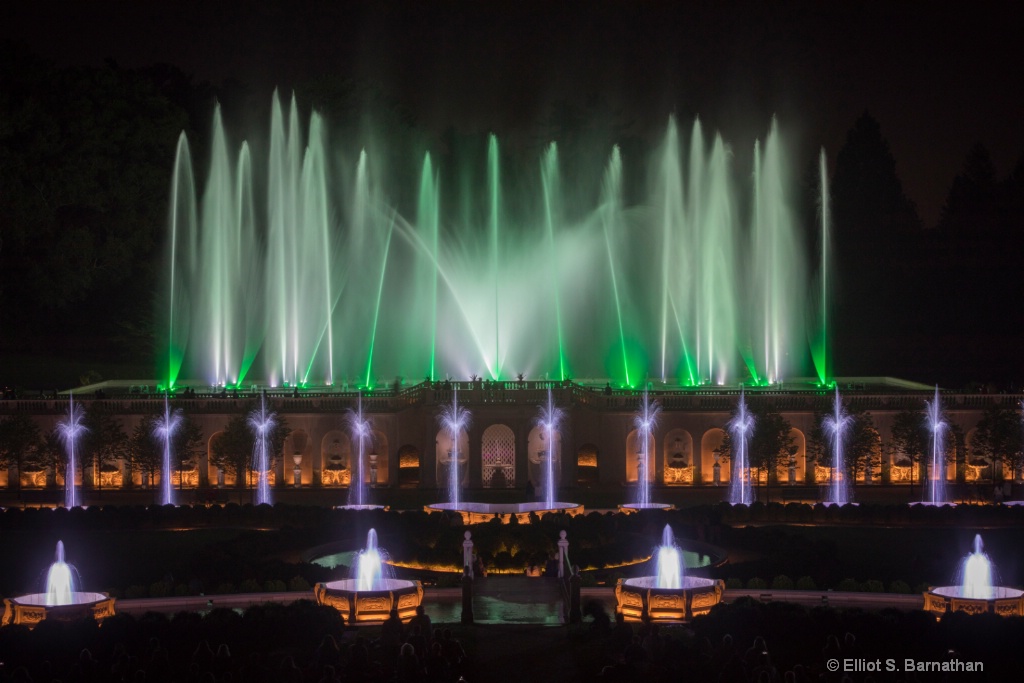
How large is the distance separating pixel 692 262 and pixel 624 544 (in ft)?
97.9

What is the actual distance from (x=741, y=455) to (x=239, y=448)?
18.2 meters

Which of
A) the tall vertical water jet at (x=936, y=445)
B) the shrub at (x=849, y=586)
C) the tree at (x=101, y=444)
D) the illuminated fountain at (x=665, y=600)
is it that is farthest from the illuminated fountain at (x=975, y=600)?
the tree at (x=101, y=444)

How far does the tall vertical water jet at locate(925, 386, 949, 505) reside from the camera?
5778 centimetres

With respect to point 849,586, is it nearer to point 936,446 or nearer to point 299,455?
point 936,446

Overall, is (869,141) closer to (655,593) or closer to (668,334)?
(668,334)

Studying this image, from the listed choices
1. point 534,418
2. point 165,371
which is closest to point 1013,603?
point 534,418

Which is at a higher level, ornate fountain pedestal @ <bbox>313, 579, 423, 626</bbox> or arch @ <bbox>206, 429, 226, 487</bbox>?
arch @ <bbox>206, 429, 226, 487</bbox>

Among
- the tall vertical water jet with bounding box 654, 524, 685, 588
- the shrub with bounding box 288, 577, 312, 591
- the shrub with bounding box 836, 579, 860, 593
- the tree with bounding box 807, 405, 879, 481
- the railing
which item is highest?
the railing

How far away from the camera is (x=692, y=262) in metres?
68.8

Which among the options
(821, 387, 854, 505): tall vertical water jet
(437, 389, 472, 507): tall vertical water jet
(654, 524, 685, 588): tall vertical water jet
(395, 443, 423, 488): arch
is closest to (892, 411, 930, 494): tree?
(821, 387, 854, 505): tall vertical water jet

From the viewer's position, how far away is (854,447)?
189ft

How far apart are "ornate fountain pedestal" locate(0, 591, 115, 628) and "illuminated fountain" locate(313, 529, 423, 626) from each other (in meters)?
4.25

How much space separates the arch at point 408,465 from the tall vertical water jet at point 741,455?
1150 centimetres

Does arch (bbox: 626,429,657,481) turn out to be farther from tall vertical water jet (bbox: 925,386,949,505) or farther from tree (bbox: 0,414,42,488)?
tree (bbox: 0,414,42,488)
